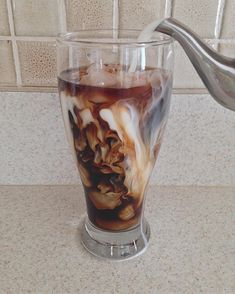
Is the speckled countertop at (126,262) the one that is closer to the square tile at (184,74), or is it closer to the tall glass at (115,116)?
the tall glass at (115,116)

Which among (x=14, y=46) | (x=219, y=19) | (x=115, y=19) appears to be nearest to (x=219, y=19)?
(x=219, y=19)

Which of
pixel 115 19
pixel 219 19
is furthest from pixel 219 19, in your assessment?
pixel 115 19

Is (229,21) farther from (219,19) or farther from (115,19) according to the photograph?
(115,19)

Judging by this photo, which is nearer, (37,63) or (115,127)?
(115,127)

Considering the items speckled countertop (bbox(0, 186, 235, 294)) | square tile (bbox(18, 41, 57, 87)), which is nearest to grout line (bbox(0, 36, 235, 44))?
square tile (bbox(18, 41, 57, 87))

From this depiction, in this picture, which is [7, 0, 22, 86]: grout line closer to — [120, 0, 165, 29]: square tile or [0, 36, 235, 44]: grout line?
[0, 36, 235, 44]: grout line

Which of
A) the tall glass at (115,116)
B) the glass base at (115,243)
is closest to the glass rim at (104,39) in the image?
the tall glass at (115,116)

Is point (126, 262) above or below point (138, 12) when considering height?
below
